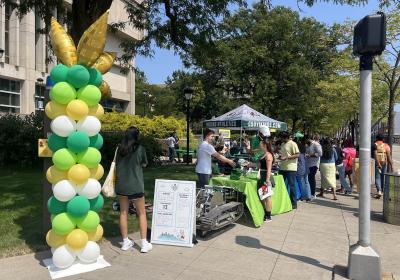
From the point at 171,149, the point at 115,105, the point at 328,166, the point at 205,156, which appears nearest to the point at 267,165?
the point at 205,156

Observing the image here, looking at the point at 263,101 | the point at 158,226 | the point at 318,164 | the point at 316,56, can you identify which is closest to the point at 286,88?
the point at 263,101

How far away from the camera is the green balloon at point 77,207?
5.32 metres

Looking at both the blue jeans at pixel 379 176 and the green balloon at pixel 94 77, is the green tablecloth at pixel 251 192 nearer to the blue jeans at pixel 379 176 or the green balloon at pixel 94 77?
the green balloon at pixel 94 77

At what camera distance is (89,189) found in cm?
548

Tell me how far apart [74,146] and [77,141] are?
0.24 ft

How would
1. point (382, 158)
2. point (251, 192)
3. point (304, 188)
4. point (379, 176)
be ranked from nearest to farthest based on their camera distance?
point (251, 192)
point (304, 188)
point (382, 158)
point (379, 176)

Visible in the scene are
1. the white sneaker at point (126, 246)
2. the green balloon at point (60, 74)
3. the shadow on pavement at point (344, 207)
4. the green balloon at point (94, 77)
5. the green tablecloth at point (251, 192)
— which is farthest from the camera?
the shadow on pavement at point (344, 207)

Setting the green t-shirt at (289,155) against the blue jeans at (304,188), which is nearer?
the green t-shirt at (289,155)

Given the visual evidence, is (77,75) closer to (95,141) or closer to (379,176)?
(95,141)

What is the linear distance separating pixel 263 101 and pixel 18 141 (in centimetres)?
1695

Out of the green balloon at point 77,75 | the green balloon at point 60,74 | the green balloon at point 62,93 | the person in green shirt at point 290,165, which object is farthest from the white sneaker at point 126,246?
the person in green shirt at point 290,165

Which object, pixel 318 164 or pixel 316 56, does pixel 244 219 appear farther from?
pixel 316 56

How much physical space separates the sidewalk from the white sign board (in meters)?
0.17

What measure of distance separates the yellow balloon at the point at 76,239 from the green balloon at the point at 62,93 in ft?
5.40
